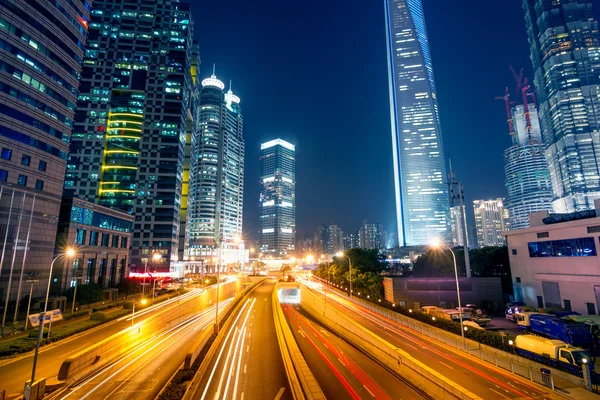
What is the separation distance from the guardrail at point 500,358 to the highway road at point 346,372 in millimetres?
9280

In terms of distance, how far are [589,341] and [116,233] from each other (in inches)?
3984

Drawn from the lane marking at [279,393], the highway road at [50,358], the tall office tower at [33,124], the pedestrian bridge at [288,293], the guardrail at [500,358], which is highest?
the tall office tower at [33,124]

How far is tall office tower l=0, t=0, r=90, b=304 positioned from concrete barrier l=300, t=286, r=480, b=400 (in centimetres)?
5146

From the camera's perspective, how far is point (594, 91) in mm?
199125

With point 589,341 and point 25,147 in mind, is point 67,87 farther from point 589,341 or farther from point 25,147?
point 589,341

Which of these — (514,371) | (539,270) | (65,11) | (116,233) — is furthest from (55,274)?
(539,270)

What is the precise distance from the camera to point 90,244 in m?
72.9

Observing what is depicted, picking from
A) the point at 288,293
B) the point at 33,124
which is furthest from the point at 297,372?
the point at 33,124

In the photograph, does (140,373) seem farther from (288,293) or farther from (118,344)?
(288,293)

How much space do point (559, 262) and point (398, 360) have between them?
45089 mm

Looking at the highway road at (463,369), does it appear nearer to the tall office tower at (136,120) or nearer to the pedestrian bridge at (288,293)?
the pedestrian bridge at (288,293)

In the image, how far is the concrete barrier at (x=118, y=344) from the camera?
78.3ft

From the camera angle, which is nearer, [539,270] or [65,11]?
[539,270]

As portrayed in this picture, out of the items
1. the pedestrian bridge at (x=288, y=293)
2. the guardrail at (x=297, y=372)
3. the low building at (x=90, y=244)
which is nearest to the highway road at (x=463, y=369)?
the guardrail at (x=297, y=372)
